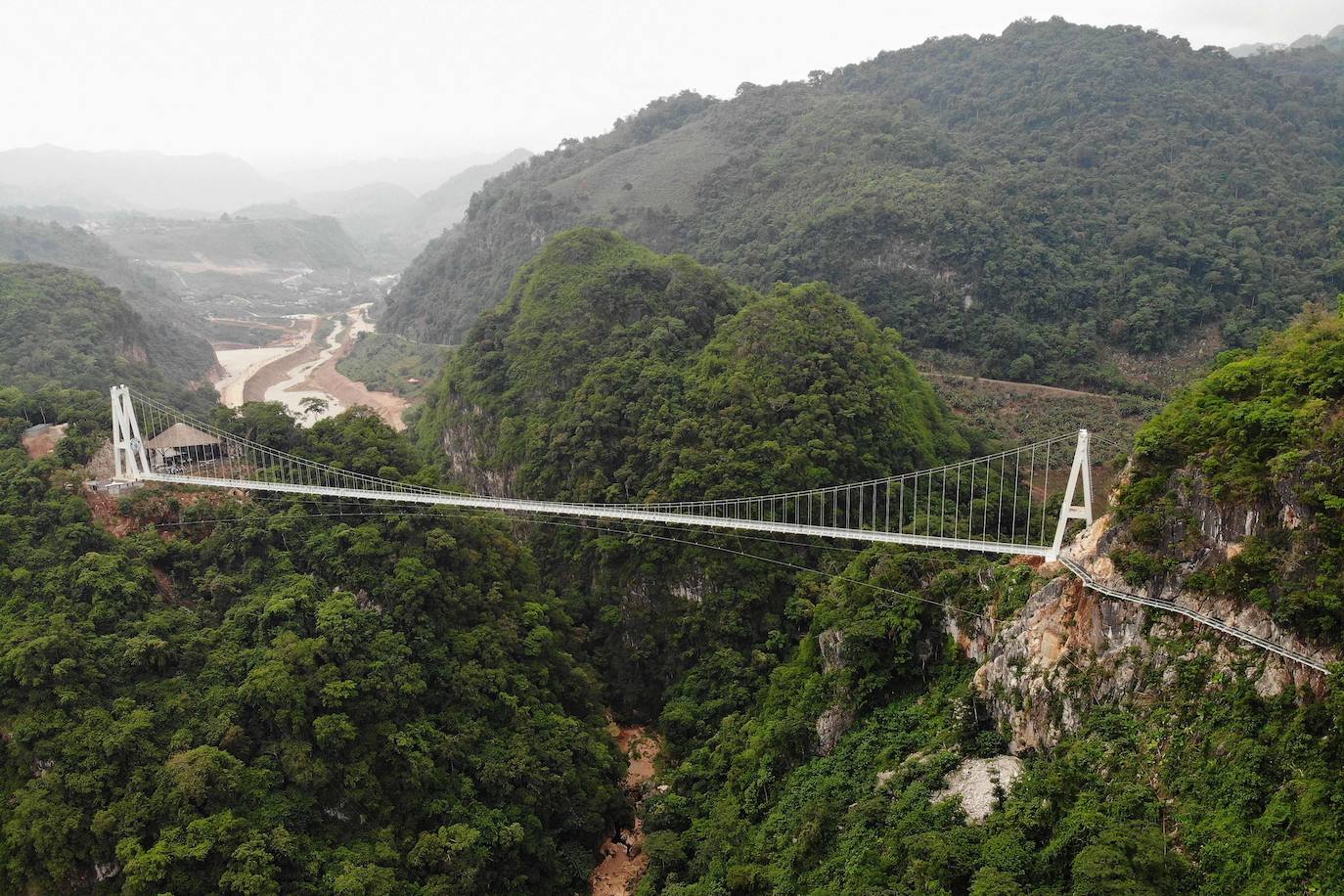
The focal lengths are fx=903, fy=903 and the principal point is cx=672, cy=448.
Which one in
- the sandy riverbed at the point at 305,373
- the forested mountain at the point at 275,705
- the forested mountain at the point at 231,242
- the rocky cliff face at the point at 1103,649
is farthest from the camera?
the forested mountain at the point at 231,242

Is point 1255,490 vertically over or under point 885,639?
over

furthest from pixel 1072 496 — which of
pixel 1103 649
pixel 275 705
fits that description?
pixel 275 705

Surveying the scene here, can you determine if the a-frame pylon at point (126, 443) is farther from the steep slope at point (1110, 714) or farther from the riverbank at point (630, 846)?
the steep slope at point (1110, 714)

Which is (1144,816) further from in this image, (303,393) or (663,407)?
(303,393)

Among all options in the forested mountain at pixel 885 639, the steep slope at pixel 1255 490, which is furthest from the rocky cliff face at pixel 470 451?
the steep slope at pixel 1255 490

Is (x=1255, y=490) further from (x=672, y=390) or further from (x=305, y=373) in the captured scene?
(x=305, y=373)

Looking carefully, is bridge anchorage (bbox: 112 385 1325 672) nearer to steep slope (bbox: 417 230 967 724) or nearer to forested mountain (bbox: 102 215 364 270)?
steep slope (bbox: 417 230 967 724)

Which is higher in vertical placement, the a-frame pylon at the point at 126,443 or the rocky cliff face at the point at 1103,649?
the a-frame pylon at the point at 126,443
